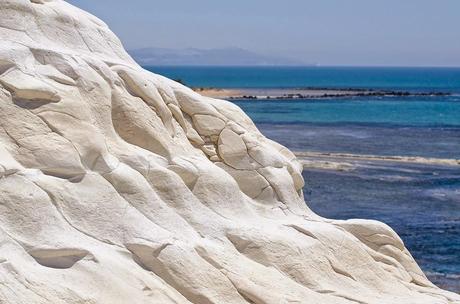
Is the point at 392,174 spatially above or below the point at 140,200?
below

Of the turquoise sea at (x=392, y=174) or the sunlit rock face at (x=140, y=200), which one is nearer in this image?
the sunlit rock face at (x=140, y=200)

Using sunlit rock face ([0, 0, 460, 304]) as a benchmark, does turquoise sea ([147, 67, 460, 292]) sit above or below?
below

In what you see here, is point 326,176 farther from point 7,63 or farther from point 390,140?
point 7,63

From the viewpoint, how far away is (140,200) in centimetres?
1264

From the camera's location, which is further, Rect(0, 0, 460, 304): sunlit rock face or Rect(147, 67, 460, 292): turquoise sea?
Rect(147, 67, 460, 292): turquoise sea

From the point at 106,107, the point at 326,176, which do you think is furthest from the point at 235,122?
the point at 326,176

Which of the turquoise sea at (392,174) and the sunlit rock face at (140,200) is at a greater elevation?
the sunlit rock face at (140,200)

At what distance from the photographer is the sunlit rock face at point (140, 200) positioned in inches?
449

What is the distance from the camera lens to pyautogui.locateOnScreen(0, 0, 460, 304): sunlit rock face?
11.4 meters

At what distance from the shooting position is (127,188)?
1257 centimetres

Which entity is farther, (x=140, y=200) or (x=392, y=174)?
(x=392, y=174)

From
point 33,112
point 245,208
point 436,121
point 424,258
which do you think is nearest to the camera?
point 33,112

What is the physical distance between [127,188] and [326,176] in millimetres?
26384

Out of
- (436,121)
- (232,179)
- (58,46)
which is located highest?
(58,46)
